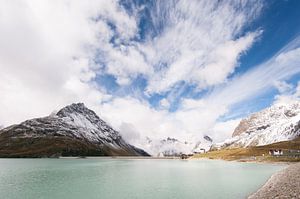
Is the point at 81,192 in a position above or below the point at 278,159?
below

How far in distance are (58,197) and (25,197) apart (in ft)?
16.5

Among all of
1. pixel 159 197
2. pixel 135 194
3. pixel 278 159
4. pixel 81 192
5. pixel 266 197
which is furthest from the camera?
pixel 278 159

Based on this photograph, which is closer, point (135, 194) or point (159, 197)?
point (159, 197)

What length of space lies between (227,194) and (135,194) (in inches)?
557

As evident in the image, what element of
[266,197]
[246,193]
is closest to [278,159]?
[246,193]

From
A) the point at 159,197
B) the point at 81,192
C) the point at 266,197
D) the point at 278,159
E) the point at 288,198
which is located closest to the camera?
the point at 288,198

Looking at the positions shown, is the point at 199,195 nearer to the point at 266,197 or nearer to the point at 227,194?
the point at 227,194

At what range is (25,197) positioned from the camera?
43.7 meters

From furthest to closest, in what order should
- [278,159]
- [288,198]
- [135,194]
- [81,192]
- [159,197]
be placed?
[278,159] → [81,192] → [135,194] → [159,197] → [288,198]

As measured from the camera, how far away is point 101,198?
1671 inches

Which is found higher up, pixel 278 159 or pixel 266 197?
pixel 278 159

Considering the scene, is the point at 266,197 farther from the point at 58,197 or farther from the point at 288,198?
the point at 58,197

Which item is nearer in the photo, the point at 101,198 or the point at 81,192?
the point at 101,198

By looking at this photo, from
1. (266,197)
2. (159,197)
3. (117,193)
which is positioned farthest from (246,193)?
(117,193)
